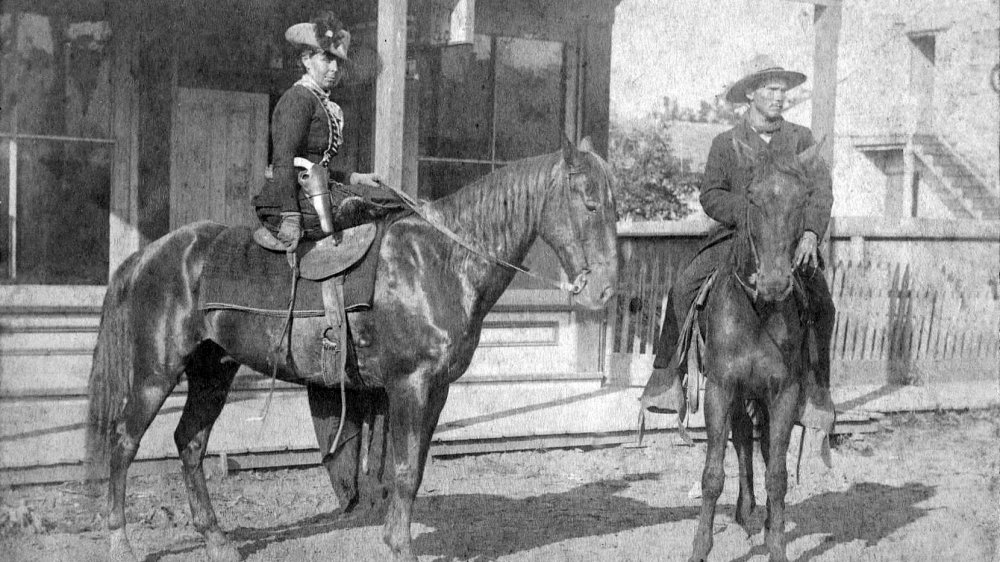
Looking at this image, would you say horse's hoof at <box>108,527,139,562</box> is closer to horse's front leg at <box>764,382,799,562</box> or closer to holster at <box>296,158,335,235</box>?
holster at <box>296,158,335,235</box>

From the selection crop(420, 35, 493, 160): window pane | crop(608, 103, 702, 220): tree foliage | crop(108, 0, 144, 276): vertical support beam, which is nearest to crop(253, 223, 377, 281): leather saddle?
crop(108, 0, 144, 276): vertical support beam

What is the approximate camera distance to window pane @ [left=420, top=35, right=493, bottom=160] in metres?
11.6

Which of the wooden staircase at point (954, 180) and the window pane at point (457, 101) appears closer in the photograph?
the window pane at point (457, 101)

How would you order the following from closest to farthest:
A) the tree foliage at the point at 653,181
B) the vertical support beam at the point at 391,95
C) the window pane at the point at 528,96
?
the vertical support beam at the point at 391,95, the window pane at the point at 528,96, the tree foliage at the point at 653,181

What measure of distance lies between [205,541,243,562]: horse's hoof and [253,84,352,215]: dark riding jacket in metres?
1.79

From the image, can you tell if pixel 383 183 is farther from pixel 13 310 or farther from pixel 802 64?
pixel 802 64

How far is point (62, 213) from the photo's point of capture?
10266 millimetres

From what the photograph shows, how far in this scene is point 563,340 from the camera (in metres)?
11.1

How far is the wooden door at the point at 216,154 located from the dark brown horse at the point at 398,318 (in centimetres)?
508

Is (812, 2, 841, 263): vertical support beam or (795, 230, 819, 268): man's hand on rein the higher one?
(812, 2, 841, 263): vertical support beam

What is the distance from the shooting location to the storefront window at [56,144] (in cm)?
1009

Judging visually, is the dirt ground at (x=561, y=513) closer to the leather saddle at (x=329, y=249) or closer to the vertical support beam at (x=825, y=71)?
the leather saddle at (x=329, y=249)

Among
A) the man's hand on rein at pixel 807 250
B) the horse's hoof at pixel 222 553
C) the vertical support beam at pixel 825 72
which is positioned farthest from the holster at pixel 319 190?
the vertical support beam at pixel 825 72

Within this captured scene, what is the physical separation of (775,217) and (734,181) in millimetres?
1016
